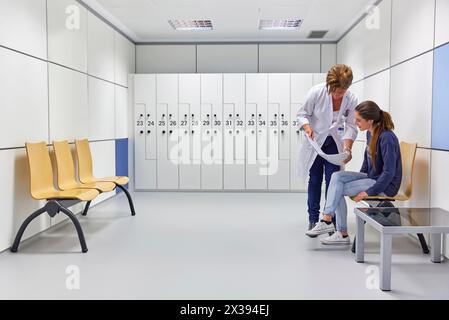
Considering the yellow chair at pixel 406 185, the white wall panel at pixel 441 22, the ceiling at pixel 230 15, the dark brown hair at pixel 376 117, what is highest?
the ceiling at pixel 230 15

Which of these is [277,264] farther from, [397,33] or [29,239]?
[397,33]

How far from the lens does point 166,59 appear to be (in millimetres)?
8594

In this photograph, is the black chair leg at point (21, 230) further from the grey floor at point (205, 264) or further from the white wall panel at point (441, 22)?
the white wall panel at point (441, 22)

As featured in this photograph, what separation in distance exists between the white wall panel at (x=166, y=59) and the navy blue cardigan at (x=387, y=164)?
5.31 metres

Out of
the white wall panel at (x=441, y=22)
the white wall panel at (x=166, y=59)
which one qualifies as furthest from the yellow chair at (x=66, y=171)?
the white wall panel at (x=166, y=59)

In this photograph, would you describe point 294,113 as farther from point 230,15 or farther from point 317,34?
point 230,15

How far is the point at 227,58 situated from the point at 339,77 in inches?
182

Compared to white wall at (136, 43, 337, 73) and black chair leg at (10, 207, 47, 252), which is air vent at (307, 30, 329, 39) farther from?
black chair leg at (10, 207, 47, 252)

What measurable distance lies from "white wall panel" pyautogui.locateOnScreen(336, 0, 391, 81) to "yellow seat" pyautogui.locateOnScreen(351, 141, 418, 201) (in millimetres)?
1298

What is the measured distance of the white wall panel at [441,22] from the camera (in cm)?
373

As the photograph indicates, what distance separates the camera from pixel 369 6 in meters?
5.97

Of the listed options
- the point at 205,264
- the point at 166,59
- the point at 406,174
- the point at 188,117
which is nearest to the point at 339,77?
the point at 406,174

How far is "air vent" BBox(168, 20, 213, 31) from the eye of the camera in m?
7.23

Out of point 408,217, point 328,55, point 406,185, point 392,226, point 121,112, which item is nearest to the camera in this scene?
point 392,226
